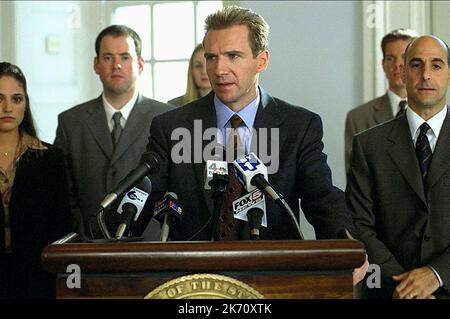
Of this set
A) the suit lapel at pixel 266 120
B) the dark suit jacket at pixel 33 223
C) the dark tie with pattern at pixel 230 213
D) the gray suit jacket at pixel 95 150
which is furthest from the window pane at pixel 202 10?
the dark tie with pattern at pixel 230 213

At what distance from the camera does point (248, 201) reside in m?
2.19

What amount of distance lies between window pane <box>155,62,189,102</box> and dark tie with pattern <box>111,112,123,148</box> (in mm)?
1999

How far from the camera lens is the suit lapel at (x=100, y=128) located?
12.2 ft

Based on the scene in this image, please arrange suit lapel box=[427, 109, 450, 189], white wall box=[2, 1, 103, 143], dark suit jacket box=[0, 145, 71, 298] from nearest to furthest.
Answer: suit lapel box=[427, 109, 450, 189]
dark suit jacket box=[0, 145, 71, 298]
white wall box=[2, 1, 103, 143]

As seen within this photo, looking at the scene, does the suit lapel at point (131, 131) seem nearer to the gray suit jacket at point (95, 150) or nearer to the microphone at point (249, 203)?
the gray suit jacket at point (95, 150)

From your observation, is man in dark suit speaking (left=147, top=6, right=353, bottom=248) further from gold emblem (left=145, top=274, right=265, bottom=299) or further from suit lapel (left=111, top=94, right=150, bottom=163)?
suit lapel (left=111, top=94, right=150, bottom=163)

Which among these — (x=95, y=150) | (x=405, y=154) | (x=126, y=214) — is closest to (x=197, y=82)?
(x=95, y=150)

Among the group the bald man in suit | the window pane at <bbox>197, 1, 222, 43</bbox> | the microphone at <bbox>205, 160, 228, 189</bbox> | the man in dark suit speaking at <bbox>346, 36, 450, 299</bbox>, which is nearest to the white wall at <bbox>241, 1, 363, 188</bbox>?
the bald man in suit

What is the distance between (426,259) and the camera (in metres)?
3.05

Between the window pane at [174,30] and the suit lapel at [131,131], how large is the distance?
81.8 inches

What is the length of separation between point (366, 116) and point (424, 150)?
4.30ft

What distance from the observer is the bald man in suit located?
4383 millimetres

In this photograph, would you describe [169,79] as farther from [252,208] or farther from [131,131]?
[252,208]
